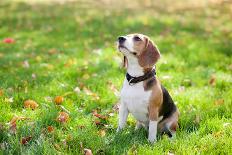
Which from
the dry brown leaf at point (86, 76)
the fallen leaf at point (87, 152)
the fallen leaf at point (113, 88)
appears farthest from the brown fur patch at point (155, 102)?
the dry brown leaf at point (86, 76)

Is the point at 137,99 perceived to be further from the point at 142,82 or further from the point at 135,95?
the point at 142,82

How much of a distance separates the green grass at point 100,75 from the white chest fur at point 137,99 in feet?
0.90

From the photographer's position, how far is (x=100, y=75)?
764 cm

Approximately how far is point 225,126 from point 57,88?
8.47 feet

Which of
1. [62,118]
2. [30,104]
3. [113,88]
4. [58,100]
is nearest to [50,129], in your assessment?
[62,118]

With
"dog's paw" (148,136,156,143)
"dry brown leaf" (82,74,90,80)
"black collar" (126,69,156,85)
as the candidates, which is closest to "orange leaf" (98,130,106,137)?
"dog's paw" (148,136,156,143)

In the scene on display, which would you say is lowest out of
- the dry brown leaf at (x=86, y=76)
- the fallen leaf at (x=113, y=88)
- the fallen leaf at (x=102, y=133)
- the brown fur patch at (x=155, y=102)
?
the fallen leaf at (x=113, y=88)

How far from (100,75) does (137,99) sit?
279cm

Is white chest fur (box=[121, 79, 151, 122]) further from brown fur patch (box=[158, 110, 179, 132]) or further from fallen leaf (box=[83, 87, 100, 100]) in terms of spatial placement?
fallen leaf (box=[83, 87, 100, 100])

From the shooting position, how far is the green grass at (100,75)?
4688mm

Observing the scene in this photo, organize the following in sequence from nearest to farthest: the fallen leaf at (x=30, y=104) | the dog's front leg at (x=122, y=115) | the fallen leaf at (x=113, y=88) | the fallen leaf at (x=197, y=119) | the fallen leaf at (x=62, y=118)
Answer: the dog's front leg at (x=122, y=115)
the fallen leaf at (x=62, y=118)
the fallen leaf at (x=197, y=119)
the fallen leaf at (x=30, y=104)
the fallen leaf at (x=113, y=88)

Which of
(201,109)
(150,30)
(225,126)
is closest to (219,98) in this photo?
(201,109)

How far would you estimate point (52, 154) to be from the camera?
4160 mm

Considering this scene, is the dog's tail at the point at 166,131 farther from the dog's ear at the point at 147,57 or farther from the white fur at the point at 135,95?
the dog's ear at the point at 147,57
